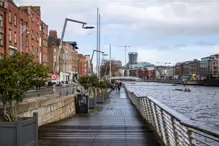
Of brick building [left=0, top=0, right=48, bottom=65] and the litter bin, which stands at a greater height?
brick building [left=0, top=0, right=48, bottom=65]

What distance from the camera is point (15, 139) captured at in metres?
6.03

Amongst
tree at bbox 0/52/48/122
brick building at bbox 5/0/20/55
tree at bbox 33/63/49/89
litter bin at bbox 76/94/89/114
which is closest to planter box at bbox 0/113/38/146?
tree at bbox 0/52/48/122

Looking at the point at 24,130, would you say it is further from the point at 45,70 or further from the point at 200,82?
the point at 200,82

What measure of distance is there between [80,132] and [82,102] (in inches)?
312

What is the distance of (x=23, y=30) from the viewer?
41.9 meters

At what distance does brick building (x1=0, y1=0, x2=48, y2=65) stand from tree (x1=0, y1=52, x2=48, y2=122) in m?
23.1

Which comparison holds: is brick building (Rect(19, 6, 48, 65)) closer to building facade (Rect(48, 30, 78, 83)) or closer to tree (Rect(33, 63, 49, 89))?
building facade (Rect(48, 30, 78, 83))

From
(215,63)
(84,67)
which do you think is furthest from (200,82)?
(84,67)

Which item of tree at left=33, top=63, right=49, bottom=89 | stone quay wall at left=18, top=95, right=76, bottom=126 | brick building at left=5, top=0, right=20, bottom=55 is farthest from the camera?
brick building at left=5, top=0, right=20, bottom=55

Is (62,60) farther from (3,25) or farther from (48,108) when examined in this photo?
(48,108)

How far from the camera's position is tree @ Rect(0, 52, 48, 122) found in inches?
258

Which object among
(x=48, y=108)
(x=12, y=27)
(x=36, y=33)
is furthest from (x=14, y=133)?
(x=36, y=33)

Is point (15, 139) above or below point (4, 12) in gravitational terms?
below

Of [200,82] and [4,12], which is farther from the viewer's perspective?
[200,82]
